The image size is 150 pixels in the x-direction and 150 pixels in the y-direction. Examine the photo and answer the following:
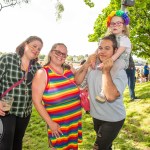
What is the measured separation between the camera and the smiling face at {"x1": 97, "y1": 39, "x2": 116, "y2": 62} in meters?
3.03

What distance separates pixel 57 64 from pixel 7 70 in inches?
27.1

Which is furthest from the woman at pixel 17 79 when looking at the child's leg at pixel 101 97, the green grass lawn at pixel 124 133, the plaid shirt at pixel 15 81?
the green grass lawn at pixel 124 133

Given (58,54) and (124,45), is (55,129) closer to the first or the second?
(58,54)

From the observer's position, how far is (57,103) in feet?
9.74

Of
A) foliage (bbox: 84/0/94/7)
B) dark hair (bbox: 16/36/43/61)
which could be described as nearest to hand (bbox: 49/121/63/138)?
dark hair (bbox: 16/36/43/61)

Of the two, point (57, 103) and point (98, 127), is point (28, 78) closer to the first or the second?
point (57, 103)

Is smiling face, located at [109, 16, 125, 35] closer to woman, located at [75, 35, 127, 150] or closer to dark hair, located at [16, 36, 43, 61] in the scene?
woman, located at [75, 35, 127, 150]

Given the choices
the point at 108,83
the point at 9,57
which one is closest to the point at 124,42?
the point at 108,83

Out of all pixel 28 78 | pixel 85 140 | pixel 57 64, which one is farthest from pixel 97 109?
pixel 85 140

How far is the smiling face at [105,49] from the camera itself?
3.03 metres

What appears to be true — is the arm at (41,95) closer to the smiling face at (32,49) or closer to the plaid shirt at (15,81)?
the plaid shirt at (15,81)

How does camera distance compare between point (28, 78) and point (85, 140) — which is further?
point (85, 140)

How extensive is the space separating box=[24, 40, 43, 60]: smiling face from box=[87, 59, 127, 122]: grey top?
0.88 meters

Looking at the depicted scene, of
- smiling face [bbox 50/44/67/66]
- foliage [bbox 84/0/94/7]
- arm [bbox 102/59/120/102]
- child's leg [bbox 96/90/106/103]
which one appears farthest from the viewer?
foliage [bbox 84/0/94/7]
